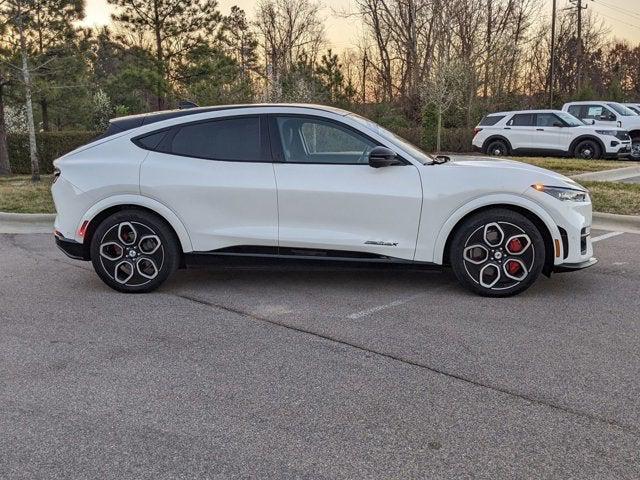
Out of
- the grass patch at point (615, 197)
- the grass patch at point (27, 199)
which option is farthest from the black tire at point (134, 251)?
the grass patch at point (615, 197)

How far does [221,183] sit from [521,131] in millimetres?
16243

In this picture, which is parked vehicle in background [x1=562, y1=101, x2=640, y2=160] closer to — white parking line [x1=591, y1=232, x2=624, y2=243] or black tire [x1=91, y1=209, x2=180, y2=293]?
white parking line [x1=591, y1=232, x2=624, y2=243]

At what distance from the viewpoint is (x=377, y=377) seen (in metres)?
3.57

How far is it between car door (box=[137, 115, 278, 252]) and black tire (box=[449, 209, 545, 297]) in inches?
63.6

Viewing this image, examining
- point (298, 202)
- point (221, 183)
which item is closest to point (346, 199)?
point (298, 202)

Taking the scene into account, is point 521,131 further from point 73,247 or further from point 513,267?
point 73,247

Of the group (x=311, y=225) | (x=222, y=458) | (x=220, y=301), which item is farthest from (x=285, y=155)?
(x=222, y=458)

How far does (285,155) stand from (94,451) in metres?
3.06

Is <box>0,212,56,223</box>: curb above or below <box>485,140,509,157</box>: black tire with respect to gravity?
below

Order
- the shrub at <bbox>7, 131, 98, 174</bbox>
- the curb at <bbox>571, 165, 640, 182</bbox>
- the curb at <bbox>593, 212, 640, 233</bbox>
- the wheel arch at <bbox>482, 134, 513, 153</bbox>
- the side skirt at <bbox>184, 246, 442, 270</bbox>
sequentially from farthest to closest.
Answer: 1. the shrub at <bbox>7, 131, 98, 174</bbox>
2. the wheel arch at <bbox>482, 134, 513, 153</bbox>
3. the curb at <bbox>571, 165, 640, 182</bbox>
4. the curb at <bbox>593, 212, 640, 233</bbox>
5. the side skirt at <bbox>184, 246, 442, 270</bbox>

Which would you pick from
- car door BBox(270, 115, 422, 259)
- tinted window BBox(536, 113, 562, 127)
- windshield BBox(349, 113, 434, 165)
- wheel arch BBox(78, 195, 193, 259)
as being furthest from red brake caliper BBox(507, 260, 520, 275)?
tinted window BBox(536, 113, 562, 127)

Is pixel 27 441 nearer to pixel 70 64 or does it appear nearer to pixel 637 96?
pixel 70 64

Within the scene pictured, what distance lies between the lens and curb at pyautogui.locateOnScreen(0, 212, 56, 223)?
30.0ft

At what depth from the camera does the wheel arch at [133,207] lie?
17.1 feet
